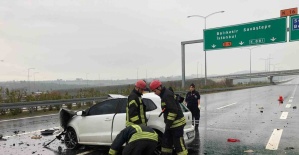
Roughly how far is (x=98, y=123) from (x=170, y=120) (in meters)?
2.45

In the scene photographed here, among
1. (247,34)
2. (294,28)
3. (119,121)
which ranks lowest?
(119,121)

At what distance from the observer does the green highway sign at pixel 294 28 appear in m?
22.2

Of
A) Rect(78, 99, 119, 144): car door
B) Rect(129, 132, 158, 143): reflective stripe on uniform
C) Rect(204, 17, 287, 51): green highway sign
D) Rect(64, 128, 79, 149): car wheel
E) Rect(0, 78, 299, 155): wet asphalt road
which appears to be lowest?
Rect(0, 78, 299, 155): wet asphalt road

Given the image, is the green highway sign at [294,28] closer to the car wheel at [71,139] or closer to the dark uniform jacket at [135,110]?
the car wheel at [71,139]

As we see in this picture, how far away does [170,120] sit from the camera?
5.93 metres

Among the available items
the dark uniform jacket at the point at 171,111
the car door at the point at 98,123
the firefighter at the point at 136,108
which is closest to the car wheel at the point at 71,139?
the car door at the point at 98,123

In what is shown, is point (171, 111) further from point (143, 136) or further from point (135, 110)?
point (143, 136)

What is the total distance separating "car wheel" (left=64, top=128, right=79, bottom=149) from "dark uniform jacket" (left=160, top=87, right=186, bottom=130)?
3322 millimetres

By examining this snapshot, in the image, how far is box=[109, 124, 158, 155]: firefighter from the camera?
3615 millimetres

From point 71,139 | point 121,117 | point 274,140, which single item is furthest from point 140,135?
point 274,140

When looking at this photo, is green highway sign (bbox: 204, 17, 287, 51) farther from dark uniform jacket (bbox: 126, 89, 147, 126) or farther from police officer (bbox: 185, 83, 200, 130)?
dark uniform jacket (bbox: 126, 89, 147, 126)

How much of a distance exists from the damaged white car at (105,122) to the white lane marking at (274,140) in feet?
7.30

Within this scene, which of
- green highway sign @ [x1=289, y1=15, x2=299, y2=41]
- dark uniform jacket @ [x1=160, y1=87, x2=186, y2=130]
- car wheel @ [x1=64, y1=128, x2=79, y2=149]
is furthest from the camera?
green highway sign @ [x1=289, y1=15, x2=299, y2=41]

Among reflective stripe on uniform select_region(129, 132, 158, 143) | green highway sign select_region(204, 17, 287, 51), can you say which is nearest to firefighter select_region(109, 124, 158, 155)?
reflective stripe on uniform select_region(129, 132, 158, 143)
